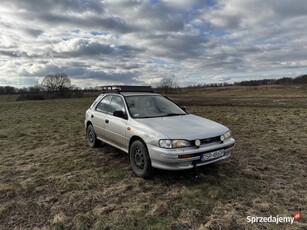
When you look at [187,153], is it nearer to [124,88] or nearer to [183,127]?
[183,127]

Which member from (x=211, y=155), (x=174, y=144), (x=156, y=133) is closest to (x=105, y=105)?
(x=156, y=133)

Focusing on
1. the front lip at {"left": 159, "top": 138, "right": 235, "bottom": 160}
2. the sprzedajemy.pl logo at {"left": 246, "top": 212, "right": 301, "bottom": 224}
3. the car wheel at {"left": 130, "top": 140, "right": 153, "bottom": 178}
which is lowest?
the sprzedajemy.pl logo at {"left": 246, "top": 212, "right": 301, "bottom": 224}

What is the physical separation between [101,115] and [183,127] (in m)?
2.60

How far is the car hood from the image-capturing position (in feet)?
14.4

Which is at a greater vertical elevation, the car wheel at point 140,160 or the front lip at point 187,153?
the front lip at point 187,153

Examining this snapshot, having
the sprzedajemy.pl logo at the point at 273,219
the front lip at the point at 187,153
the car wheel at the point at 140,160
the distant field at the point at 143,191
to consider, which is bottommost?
the sprzedajemy.pl logo at the point at 273,219

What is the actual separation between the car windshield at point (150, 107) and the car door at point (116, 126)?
0.21 metres

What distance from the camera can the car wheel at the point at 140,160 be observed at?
4633 mm

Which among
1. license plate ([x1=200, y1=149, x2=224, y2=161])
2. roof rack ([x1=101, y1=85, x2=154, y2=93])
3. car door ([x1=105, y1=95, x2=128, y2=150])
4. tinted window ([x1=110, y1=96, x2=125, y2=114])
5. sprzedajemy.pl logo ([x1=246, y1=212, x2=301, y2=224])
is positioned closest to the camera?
sprzedajemy.pl logo ([x1=246, y1=212, x2=301, y2=224])

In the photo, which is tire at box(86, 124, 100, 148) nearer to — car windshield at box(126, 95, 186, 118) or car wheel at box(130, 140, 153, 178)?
car windshield at box(126, 95, 186, 118)

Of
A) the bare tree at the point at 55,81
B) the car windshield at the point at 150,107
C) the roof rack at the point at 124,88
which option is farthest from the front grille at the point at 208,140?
the bare tree at the point at 55,81

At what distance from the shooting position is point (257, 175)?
16.4 ft

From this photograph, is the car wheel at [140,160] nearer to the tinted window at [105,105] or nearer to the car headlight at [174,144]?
the car headlight at [174,144]

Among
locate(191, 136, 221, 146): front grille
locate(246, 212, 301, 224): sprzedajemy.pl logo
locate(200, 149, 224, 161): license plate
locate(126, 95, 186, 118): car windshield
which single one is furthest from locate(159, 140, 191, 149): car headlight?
locate(246, 212, 301, 224): sprzedajemy.pl logo
